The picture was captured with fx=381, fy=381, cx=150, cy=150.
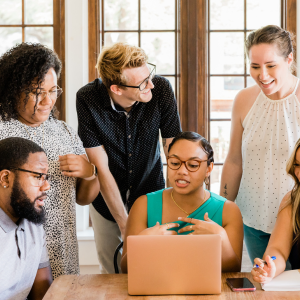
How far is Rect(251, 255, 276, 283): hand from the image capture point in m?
1.24

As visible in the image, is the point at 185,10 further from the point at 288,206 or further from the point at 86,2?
A: the point at 288,206

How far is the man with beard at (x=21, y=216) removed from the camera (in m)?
1.30

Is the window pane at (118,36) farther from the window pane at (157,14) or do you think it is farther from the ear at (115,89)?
the ear at (115,89)

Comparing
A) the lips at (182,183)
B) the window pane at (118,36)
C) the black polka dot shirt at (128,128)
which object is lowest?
the lips at (182,183)

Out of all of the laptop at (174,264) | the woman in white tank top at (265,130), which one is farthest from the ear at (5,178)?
the woman in white tank top at (265,130)

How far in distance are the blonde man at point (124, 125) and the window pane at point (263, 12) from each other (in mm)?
1545

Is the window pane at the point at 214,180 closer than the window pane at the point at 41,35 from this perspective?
No

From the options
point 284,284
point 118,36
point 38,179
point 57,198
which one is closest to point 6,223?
point 38,179

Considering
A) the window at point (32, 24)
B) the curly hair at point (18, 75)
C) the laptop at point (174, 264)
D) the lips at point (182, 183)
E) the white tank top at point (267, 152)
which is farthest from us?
the window at point (32, 24)

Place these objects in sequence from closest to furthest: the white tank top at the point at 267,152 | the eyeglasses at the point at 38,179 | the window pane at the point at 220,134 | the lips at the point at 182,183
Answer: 1. the eyeglasses at the point at 38,179
2. the lips at the point at 182,183
3. the white tank top at the point at 267,152
4. the window pane at the point at 220,134

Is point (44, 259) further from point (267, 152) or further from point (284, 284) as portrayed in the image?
point (267, 152)

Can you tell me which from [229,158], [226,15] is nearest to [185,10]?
[226,15]

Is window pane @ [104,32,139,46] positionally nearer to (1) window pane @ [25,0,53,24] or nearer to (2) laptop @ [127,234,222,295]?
(1) window pane @ [25,0,53,24]

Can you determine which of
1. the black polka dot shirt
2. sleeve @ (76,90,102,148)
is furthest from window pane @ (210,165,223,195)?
sleeve @ (76,90,102,148)
